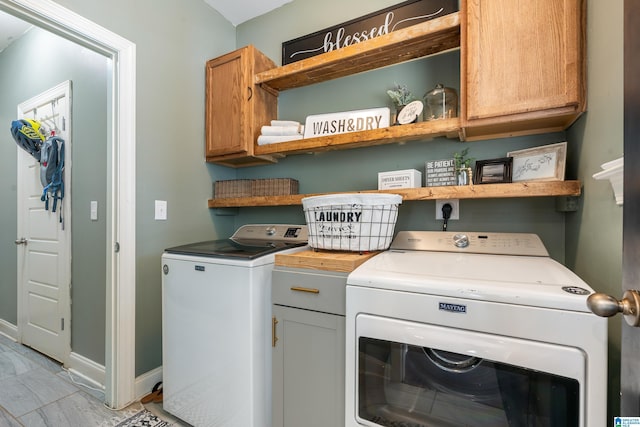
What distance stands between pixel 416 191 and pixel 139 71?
5.99 ft

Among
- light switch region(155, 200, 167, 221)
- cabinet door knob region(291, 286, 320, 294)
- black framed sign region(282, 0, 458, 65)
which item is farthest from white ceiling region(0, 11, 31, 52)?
cabinet door knob region(291, 286, 320, 294)

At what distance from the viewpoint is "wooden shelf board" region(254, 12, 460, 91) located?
4.83ft

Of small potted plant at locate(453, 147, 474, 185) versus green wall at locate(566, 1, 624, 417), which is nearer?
green wall at locate(566, 1, 624, 417)

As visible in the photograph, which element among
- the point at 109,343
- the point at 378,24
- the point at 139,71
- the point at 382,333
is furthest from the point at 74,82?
the point at 382,333

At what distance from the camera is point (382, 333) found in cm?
96

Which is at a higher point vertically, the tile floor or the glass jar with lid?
the glass jar with lid

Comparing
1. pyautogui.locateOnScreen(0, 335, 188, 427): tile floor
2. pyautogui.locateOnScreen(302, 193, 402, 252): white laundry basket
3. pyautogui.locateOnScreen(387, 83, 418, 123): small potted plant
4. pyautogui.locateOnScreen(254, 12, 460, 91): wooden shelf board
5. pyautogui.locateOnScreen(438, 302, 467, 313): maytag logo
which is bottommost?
pyautogui.locateOnScreen(0, 335, 188, 427): tile floor

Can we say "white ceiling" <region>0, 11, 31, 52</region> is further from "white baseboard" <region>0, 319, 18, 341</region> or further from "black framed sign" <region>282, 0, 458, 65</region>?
"white baseboard" <region>0, 319, 18, 341</region>

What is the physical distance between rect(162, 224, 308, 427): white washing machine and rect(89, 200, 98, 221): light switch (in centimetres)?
83

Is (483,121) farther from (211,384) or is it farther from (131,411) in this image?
(131,411)

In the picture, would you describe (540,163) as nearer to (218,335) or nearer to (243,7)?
(218,335)

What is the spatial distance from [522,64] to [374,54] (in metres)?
0.78

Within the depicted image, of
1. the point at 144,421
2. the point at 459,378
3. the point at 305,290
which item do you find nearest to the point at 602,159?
the point at 459,378

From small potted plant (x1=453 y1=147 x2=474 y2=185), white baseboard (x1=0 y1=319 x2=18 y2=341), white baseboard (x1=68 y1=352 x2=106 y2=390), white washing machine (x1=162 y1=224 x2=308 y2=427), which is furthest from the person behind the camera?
white baseboard (x1=0 y1=319 x2=18 y2=341)
